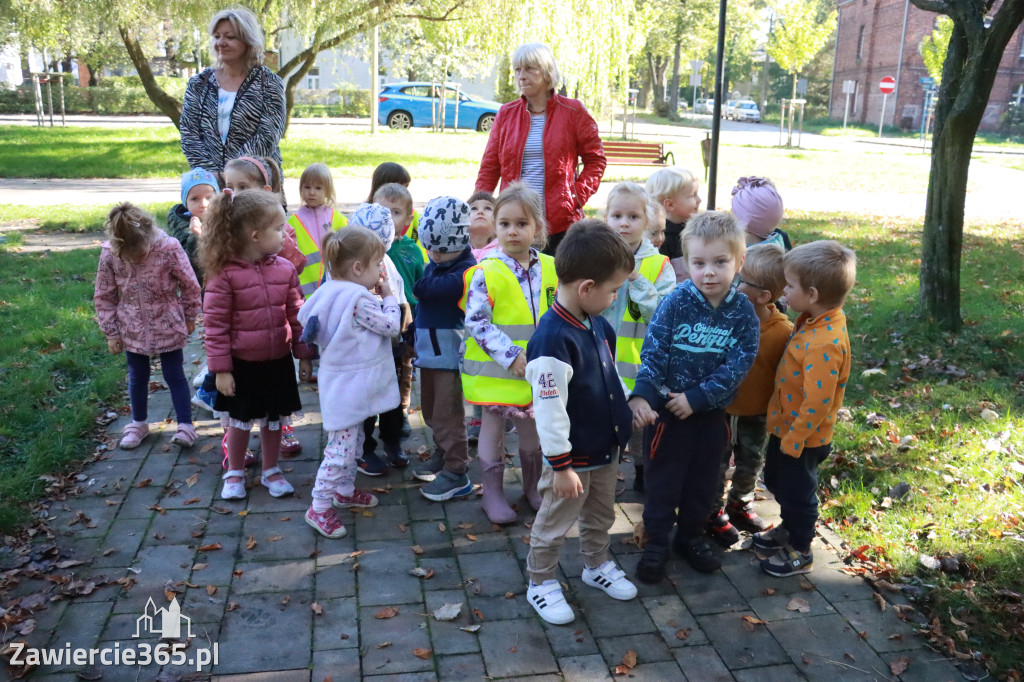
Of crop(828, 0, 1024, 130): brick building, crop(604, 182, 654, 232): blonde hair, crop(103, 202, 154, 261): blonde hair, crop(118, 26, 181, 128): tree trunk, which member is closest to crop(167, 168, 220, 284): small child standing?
crop(103, 202, 154, 261): blonde hair

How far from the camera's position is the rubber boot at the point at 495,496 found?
14.0ft

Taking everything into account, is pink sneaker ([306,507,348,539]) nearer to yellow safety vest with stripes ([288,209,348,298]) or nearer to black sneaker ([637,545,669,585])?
black sneaker ([637,545,669,585])

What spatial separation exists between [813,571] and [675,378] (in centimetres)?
117

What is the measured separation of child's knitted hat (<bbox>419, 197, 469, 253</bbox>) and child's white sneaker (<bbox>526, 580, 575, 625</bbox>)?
5.57 ft

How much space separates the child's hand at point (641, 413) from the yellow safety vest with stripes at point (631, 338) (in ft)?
Answer: 2.32

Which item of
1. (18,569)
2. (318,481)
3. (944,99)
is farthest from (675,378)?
(944,99)

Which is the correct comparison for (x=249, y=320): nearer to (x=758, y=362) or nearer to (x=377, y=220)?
(x=377, y=220)

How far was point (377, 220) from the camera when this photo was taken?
4.38 meters

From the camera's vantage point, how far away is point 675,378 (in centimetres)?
369

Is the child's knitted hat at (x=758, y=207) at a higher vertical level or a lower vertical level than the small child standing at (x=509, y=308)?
higher

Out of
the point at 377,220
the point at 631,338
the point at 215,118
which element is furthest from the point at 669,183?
the point at 215,118

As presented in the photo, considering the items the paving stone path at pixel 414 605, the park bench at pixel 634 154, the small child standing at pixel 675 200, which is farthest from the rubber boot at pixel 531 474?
the park bench at pixel 634 154

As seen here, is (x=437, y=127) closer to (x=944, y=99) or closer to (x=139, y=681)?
(x=944, y=99)

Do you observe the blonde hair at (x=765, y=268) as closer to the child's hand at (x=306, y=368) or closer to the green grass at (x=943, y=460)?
the green grass at (x=943, y=460)
